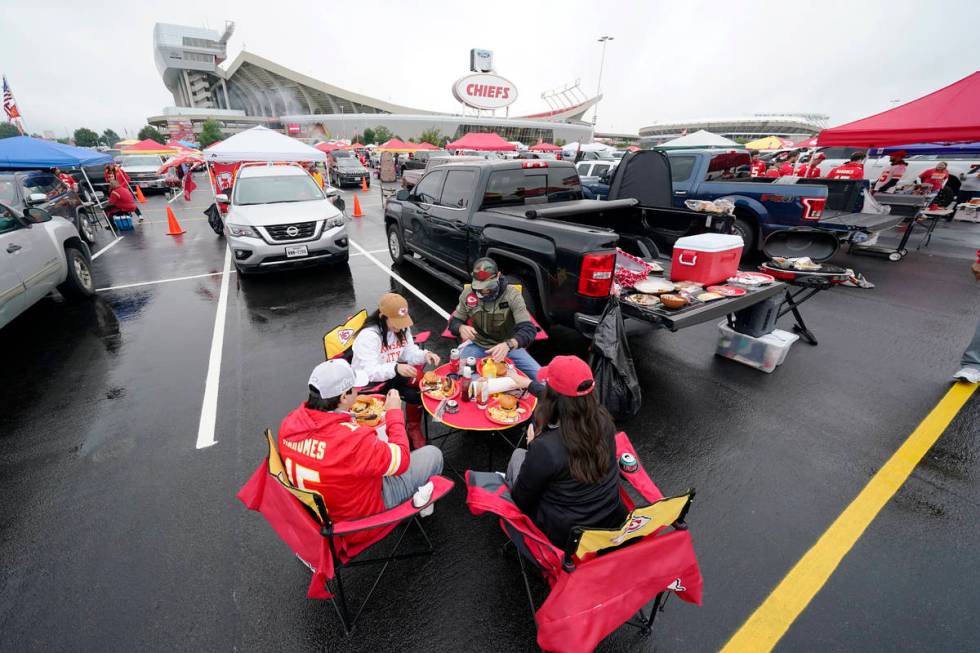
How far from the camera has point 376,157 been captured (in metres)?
35.6

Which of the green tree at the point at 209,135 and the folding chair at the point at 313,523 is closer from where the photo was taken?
the folding chair at the point at 313,523

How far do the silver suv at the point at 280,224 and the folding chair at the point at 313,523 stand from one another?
5.60m

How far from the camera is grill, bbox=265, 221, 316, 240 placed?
6750 mm

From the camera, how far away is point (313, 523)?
6.21 ft

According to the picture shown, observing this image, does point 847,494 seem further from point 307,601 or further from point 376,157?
point 376,157

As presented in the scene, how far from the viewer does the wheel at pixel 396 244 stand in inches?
301

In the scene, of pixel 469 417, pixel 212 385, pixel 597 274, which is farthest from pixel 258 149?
pixel 469 417

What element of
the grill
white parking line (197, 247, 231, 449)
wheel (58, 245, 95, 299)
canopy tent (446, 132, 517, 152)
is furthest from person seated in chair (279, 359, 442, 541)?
canopy tent (446, 132, 517, 152)

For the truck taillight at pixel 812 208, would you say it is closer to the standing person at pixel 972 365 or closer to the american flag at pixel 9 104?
the standing person at pixel 972 365

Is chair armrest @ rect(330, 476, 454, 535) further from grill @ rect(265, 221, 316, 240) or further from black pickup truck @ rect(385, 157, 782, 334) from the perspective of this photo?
grill @ rect(265, 221, 316, 240)

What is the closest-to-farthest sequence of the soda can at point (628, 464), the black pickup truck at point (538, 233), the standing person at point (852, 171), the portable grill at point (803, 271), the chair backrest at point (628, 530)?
the chair backrest at point (628, 530), the soda can at point (628, 464), the black pickup truck at point (538, 233), the portable grill at point (803, 271), the standing person at point (852, 171)

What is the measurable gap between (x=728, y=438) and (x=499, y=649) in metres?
2.66

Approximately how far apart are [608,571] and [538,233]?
3.16m

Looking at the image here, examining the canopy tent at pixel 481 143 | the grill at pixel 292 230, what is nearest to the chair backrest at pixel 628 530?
the grill at pixel 292 230
